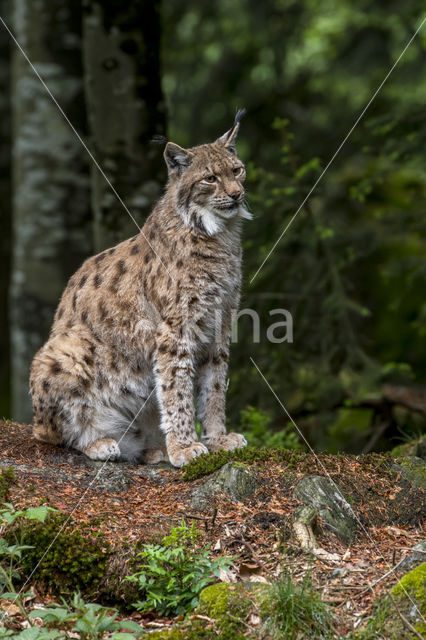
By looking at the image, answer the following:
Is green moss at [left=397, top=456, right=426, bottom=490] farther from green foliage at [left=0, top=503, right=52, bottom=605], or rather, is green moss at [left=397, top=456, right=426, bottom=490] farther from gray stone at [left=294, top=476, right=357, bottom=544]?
green foliage at [left=0, top=503, right=52, bottom=605]

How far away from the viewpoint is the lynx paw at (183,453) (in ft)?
15.9

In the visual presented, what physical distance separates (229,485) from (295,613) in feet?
3.99

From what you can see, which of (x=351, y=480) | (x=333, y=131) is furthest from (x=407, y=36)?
(x=351, y=480)

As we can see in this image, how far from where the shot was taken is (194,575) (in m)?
3.35

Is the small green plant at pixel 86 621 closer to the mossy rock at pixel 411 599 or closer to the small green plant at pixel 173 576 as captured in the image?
the small green plant at pixel 173 576

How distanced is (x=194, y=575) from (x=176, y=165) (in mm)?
3052

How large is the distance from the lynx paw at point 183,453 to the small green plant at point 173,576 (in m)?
1.33

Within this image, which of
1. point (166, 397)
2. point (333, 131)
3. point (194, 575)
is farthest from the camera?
point (333, 131)

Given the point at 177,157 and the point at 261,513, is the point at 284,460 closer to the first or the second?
the point at 261,513

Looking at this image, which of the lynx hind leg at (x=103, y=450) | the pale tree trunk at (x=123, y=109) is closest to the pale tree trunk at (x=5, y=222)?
the pale tree trunk at (x=123, y=109)

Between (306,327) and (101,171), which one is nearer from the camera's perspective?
(101,171)

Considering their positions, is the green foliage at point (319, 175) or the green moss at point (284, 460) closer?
the green moss at point (284, 460)

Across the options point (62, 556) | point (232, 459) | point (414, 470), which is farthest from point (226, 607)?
point (414, 470)

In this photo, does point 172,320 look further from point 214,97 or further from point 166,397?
point 214,97
